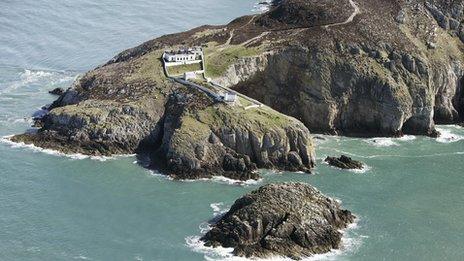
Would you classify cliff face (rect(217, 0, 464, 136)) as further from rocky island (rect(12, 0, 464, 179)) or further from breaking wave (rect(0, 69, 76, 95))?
breaking wave (rect(0, 69, 76, 95))

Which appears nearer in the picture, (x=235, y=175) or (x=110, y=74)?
(x=235, y=175)

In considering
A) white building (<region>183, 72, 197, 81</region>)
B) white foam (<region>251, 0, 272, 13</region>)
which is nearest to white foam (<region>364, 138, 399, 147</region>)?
white building (<region>183, 72, 197, 81</region>)

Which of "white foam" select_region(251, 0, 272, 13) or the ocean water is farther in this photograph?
"white foam" select_region(251, 0, 272, 13)

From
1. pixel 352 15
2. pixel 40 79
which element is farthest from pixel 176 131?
pixel 40 79

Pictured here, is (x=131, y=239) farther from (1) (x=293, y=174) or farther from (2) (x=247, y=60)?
(2) (x=247, y=60)

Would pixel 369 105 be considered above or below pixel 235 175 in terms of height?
above

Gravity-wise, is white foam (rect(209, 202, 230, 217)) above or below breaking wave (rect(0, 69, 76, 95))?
below

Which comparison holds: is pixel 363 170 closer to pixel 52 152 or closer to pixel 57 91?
pixel 52 152

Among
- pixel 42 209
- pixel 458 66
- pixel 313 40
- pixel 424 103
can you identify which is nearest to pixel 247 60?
pixel 313 40
